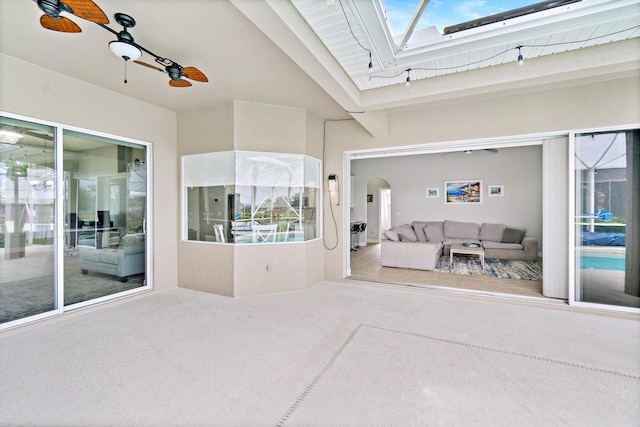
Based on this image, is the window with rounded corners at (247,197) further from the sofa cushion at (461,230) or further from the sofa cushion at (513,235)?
the sofa cushion at (513,235)

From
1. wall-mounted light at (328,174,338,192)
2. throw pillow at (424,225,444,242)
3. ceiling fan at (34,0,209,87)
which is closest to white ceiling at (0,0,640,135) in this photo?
ceiling fan at (34,0,209,87)

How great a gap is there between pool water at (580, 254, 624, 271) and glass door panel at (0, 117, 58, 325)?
22.0 feet

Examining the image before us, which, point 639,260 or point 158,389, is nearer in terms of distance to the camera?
point 158,389

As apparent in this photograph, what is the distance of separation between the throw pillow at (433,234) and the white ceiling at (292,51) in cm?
468

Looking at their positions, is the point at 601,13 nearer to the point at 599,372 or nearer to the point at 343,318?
the point at 599,372

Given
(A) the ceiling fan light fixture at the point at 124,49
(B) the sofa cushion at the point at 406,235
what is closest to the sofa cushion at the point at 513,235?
(B) the sofa cushion at the point at 406,235

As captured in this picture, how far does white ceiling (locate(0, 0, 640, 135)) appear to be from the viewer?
222 cm

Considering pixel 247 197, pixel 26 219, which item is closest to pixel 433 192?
pixel 247 197

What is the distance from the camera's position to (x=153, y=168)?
436 centimetres

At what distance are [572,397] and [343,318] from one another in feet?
6.63

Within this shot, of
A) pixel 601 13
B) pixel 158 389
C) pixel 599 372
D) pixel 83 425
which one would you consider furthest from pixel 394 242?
pixel 83 425

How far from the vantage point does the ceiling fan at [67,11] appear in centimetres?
177

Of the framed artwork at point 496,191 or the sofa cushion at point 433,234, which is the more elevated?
the framed artwork at point 496,191

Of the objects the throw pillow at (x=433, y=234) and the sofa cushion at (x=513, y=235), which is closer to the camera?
the sofa cushion at (x=513, y=235)
